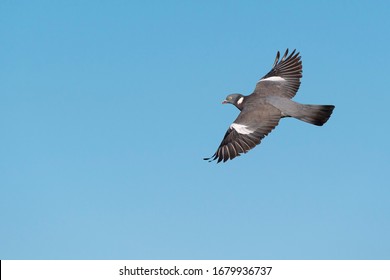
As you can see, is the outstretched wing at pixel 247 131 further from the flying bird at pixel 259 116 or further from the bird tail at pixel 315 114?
the bird tail at pixel 315 114

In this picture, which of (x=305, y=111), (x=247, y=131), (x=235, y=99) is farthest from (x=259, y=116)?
(x=235, y=99)

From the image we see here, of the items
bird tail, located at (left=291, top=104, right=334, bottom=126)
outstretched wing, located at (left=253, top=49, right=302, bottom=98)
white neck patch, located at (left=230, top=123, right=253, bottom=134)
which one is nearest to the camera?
bird tail, located at (left=291, top=104, right=334, bottom=126)

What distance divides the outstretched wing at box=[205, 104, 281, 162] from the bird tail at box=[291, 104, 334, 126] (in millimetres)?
535

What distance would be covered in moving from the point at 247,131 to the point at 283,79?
296 centimetres

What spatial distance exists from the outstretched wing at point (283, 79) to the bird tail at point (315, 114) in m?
1.41

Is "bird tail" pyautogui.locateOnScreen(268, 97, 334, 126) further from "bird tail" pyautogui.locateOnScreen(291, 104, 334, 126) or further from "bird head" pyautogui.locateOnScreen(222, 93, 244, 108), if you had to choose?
"bird head" pyautogui.locateOnScreen(222, 93, 244, 108)

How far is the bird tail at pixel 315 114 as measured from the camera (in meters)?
12.8

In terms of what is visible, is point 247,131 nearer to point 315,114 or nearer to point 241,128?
point 241,128

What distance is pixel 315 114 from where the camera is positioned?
42.5ft

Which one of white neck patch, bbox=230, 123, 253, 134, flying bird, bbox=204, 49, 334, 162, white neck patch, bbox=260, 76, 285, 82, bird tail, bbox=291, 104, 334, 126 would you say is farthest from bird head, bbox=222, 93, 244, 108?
bird tail, bbox=291, 104, 334, 126

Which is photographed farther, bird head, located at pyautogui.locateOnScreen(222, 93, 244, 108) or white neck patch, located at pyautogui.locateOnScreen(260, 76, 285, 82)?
white neck patch, located at pyautogui.locateOnScreen(260, 76, 285, 82)

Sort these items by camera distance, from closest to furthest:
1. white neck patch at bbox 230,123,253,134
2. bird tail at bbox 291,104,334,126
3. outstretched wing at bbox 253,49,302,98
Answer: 1. bird tail at bbox 291,104,334,126
2. white neck patch at bbox 230,123,253,134
3. outstretched wing at bbox 253,49,302,98

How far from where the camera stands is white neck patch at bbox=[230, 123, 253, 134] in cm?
1300
